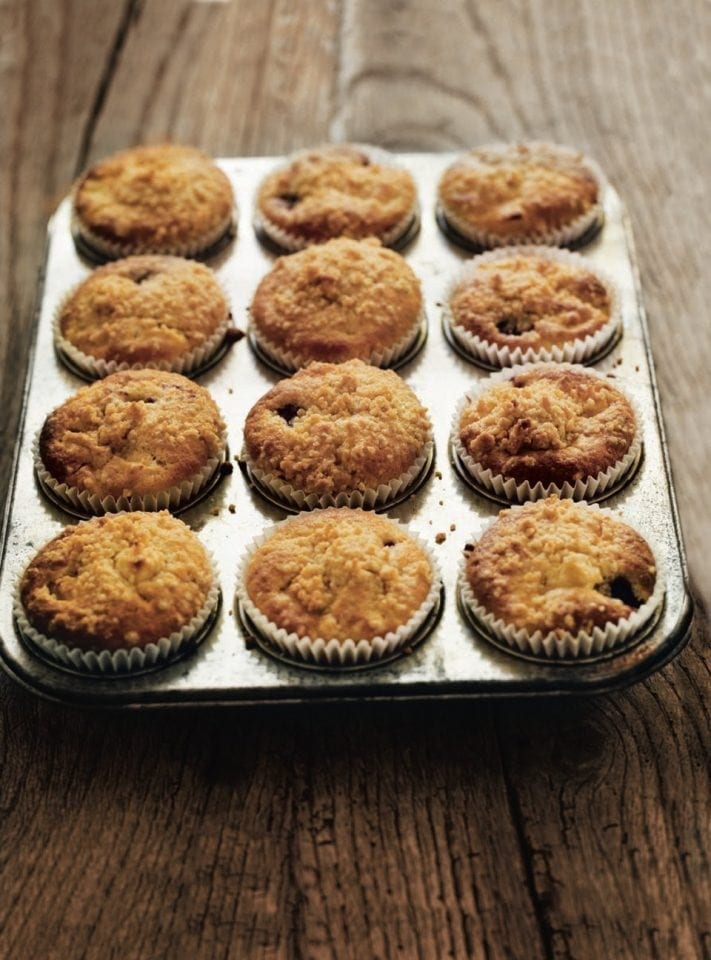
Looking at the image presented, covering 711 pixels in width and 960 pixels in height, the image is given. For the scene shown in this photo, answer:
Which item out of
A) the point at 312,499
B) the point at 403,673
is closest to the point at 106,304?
the point at 312,499

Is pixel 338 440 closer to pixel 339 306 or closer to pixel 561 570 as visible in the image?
pixel 339 306

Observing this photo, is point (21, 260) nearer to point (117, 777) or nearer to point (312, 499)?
point (312, 499)

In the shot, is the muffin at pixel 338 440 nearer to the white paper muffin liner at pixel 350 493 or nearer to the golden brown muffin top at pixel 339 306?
the white paper muffin liner at pixel 350 493

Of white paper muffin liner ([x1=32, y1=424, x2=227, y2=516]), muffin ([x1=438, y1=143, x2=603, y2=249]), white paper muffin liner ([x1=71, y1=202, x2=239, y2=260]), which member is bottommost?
white paper muffin liner ([x1=32, y1=424, x2=227, y2=516])

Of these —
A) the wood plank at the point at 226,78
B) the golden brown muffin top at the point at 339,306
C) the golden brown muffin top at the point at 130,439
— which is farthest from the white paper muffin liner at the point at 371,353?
the wood plank at the point at 226,78

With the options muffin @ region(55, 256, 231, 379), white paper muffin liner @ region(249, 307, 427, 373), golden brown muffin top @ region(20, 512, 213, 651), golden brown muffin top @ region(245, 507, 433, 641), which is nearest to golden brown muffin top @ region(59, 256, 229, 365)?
muffin @ region(55, 256, 231, 379)

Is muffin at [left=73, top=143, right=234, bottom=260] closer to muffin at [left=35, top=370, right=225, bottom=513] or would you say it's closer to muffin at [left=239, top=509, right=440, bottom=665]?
muffin at [left=35, top=370, right=225, bottom=513]
